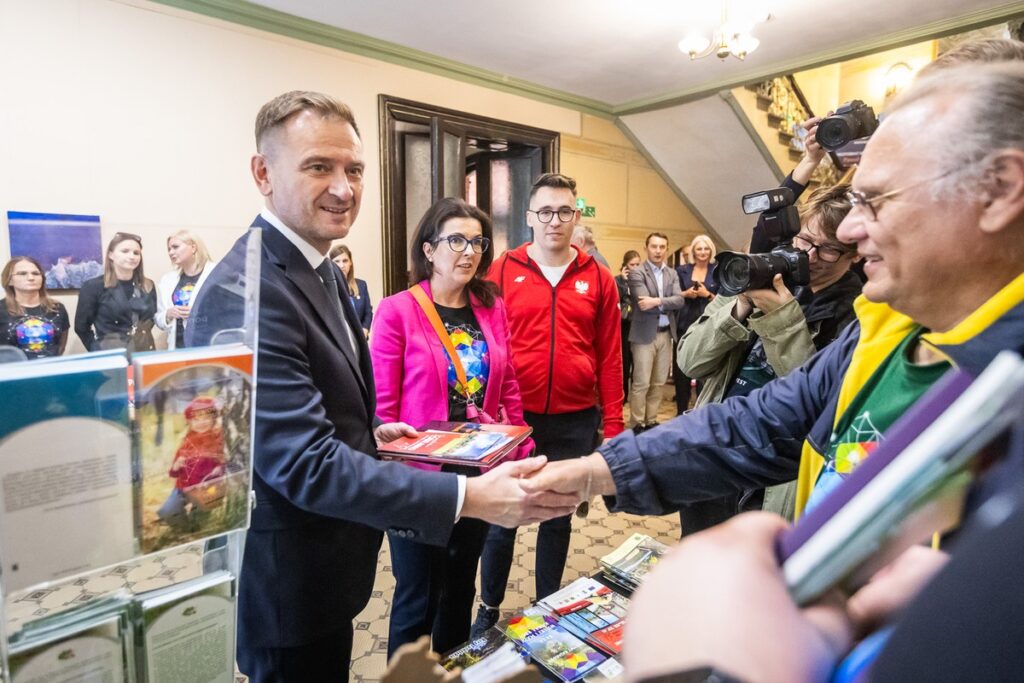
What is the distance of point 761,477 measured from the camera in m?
1.17

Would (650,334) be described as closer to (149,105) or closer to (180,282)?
(149,105)

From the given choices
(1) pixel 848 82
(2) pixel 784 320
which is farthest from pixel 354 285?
(1) pixel 848 82

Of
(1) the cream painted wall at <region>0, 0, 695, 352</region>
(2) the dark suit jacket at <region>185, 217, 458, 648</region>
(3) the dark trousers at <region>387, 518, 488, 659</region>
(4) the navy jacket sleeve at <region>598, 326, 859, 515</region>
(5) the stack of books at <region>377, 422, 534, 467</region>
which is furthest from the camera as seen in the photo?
(1) the cream painted wall at <region>0, 0, 695, 352</region>

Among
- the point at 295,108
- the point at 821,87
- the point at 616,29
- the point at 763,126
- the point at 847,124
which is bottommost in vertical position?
the point at 295,108

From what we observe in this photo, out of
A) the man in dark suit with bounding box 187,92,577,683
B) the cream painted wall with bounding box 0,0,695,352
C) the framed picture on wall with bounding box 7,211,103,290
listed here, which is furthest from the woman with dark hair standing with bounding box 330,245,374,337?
the man in dark suit with bounding box 187,92,577,683

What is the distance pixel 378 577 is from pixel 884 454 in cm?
282

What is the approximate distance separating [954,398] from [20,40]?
14.6ft

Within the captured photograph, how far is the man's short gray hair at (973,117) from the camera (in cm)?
70

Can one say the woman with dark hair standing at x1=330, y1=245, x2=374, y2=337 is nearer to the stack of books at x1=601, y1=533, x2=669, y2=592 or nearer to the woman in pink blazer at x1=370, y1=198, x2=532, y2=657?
the woman in pink blazer at x1=370, y1=198, x2=532, y2=657

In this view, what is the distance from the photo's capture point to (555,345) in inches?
92.7

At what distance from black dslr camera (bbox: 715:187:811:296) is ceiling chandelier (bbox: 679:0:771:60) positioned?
2.80 m

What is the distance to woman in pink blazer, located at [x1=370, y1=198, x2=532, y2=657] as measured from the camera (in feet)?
5.76

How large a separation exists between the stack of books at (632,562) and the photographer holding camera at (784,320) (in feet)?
0.51

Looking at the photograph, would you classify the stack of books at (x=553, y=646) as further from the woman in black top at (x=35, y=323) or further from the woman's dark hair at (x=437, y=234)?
the woman's dark hair at (x=437, y=234)
